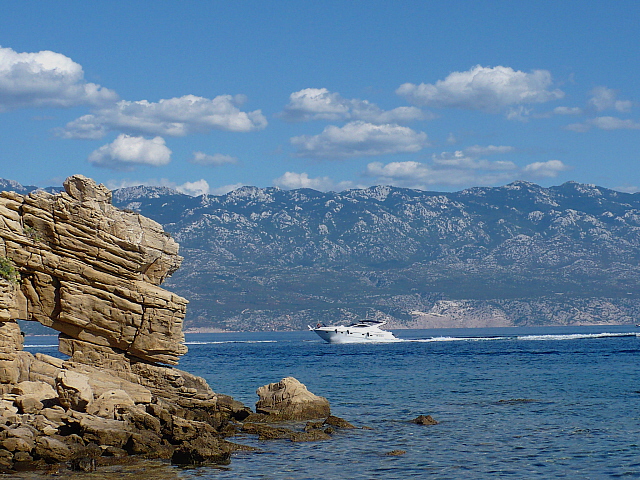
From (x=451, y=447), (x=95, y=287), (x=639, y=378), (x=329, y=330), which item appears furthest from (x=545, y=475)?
(x=329, y=330)

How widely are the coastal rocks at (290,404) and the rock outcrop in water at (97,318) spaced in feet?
9.85

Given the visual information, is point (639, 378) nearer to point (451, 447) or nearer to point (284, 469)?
point (451, 447)

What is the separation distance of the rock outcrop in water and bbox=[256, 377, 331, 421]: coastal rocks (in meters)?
3.00

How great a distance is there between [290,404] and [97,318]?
38.9ft

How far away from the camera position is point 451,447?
3572 cm

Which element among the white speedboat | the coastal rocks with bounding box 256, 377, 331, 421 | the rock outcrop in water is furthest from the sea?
the white speedboat

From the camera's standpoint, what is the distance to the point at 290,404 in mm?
44844

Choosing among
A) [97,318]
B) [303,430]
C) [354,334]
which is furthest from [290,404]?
→ [354,334]

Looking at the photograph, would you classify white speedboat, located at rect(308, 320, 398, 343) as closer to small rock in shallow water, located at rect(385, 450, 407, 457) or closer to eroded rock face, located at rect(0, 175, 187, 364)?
eroded rock face, located at rect(0, 175, 187, 364)

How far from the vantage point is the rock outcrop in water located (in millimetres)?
35062

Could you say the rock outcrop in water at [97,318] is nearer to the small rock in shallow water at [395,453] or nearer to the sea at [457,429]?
the sea at [457,429]

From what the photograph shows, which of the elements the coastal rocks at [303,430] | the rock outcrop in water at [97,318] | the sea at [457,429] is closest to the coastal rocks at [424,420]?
the sea at [457,429]

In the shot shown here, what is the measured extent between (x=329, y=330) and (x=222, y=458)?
396 feet

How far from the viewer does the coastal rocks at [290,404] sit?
4462cm
